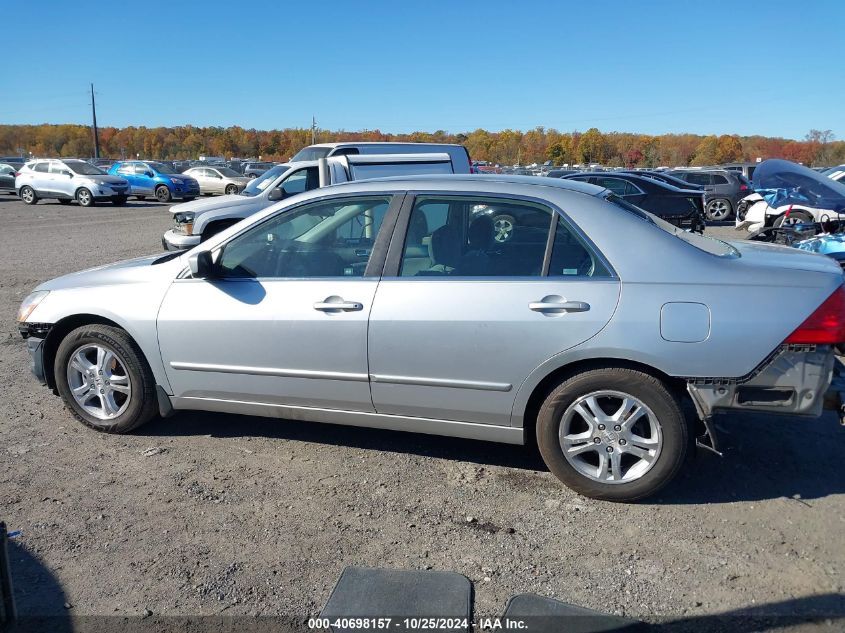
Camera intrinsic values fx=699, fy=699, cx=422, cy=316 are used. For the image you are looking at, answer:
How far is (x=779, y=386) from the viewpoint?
342 cm

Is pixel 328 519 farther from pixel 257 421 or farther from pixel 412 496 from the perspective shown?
pixel 257 421

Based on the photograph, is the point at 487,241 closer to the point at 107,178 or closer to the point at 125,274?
the point at 125,274

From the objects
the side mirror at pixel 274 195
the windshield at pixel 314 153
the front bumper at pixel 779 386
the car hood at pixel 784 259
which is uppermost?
the windshield at pixel 314 153

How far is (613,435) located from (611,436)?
1 cm

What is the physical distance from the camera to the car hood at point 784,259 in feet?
11.8

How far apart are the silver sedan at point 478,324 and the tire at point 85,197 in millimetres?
22777

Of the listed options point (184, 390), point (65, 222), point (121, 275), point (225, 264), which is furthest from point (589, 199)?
point (65, 222)

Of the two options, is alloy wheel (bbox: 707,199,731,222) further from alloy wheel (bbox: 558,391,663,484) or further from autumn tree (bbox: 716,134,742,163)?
autumn tree (bbox: 716,134,742,163)

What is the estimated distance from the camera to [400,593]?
295cm

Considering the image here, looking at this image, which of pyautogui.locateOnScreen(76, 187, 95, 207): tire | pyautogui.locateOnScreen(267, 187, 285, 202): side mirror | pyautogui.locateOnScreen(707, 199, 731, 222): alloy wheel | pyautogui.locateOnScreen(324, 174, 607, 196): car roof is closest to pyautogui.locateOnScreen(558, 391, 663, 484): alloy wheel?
pyautogui.locateOnScreen(324, 174, 607, 196): car roof

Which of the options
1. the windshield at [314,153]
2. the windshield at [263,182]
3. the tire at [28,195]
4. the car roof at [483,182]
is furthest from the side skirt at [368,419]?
the tire at [28,195]

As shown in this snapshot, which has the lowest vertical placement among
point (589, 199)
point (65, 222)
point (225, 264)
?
point (65, 222)

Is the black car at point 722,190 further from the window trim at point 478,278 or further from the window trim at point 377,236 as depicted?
the window trim at point 377,236

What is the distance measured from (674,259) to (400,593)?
209cm
